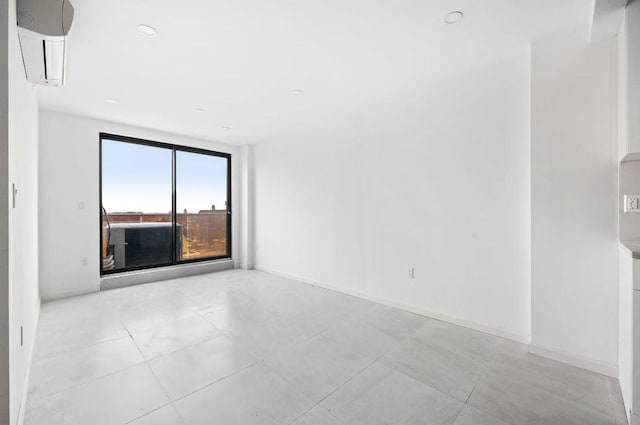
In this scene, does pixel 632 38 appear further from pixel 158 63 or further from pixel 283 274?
pixel 283 274

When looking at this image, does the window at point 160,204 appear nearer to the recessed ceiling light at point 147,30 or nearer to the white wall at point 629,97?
the recessed ceiling light at point 147,30

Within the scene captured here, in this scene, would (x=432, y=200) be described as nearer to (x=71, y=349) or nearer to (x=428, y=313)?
(x=428, y=313)

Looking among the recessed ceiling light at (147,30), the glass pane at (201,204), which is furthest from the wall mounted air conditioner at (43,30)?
the glass pane at (201,204)

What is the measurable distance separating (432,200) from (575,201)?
1.17 metres

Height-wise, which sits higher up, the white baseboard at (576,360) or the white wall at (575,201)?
the white wall at (575,201)

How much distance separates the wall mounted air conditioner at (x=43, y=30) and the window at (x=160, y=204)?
107 inches

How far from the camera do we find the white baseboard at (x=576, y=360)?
77.5 inches

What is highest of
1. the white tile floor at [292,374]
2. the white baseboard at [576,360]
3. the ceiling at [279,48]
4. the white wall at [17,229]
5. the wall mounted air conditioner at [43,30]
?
the ceiling at [279,48]

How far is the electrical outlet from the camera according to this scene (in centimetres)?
179

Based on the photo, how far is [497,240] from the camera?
2.59 m

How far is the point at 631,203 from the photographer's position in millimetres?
1814

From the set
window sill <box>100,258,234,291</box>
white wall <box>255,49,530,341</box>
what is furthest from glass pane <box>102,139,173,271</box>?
white wall <box>255,49,530,341</box>

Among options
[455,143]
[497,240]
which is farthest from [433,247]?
[455,143]
